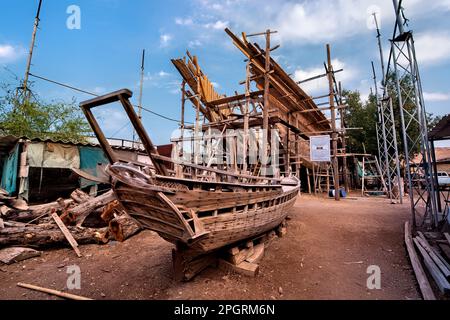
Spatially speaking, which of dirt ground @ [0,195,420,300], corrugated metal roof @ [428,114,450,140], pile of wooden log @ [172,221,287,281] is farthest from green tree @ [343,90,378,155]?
pile of wooden log @ [172,221,287,281]

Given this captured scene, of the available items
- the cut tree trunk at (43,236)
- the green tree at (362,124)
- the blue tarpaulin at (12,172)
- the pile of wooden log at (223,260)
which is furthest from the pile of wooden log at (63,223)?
the green tree at (362,124)

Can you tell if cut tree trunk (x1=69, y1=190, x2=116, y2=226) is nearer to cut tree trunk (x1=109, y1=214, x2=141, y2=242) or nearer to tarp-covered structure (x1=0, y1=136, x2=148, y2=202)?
cut tree trunk (x1=109, y1=214, x2=141, y2=242)

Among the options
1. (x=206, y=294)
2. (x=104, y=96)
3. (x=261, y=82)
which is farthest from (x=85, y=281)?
(x=261, y=82)

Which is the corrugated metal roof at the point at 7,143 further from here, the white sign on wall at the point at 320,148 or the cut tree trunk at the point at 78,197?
the white sign on wall at the point at 320,148

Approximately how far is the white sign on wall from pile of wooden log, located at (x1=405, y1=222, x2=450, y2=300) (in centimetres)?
619

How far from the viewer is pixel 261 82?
37.7ft

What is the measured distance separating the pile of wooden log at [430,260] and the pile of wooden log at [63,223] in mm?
6789

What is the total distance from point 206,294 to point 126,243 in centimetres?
403

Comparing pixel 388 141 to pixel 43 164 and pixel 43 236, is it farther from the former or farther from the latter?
pixel 43 164

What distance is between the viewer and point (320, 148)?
11859mm

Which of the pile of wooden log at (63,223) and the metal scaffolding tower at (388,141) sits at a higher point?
the metal scaffolding tower at (388,141)

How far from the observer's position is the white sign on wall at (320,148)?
1167 centimetres

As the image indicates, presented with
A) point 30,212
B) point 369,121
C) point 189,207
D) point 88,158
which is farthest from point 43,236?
point 369,121
